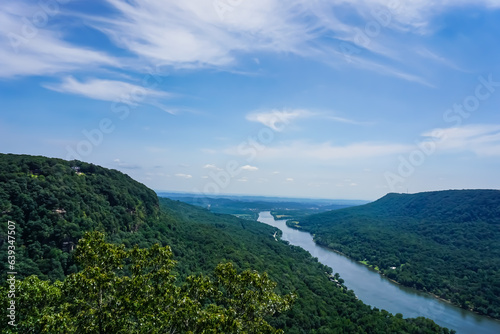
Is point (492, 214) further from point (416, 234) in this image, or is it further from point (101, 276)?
point (101, 276)

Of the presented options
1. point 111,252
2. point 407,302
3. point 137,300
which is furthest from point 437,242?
point 111,252

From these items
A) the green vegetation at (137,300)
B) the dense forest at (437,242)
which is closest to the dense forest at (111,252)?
the green vegetation at (137,300)

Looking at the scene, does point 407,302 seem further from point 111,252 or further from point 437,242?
point 111,252

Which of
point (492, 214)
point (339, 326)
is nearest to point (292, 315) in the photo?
point (339, 326)

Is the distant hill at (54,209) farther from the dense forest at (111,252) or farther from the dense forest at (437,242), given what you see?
the dense forest at (437,242)

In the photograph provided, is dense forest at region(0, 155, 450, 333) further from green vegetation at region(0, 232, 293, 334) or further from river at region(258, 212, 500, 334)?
river at region(258, 212, 500, 334)

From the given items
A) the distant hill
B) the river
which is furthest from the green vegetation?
the river
